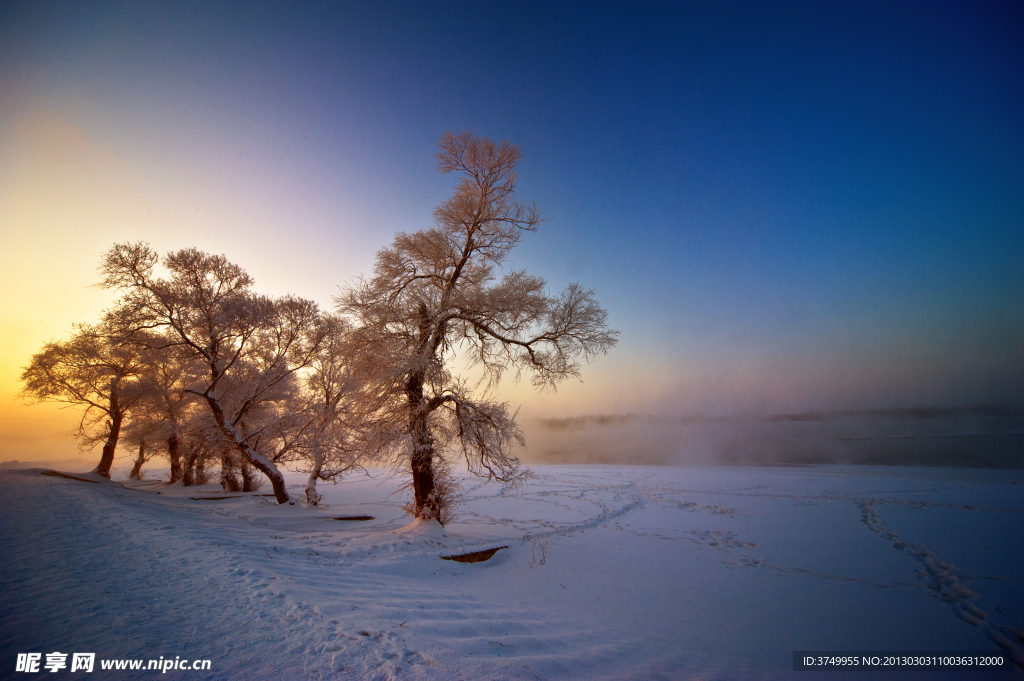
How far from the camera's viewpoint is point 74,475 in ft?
52.6

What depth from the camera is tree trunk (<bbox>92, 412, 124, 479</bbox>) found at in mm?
17750

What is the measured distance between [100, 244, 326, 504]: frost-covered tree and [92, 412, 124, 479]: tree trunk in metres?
5.93

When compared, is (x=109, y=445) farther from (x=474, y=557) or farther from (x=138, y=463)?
(x=474, y=557)

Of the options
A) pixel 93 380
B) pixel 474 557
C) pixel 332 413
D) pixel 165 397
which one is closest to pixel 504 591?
pixel 474 557

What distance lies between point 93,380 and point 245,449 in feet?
35.6

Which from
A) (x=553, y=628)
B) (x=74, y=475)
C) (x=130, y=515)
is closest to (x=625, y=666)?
(x=553, y=628)

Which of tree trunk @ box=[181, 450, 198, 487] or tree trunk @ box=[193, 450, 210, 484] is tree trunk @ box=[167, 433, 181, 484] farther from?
tree trunk @ box=[193, 450, 210, 484]

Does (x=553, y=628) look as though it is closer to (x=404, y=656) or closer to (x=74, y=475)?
(x=404, y=656)

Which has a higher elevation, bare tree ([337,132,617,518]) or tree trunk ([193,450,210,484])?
bare tree ([337,132,617,518])

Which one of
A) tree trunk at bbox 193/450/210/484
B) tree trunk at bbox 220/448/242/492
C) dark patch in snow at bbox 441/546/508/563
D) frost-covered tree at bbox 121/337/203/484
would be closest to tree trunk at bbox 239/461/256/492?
tree trunk at bbox 220/448/242/492

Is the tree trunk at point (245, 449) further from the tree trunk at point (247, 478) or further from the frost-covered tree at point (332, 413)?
the tree trunk at point (247, 478)

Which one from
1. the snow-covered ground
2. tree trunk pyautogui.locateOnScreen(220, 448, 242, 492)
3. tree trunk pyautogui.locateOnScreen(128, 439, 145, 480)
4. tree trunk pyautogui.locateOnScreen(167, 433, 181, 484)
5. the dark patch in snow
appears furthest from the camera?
tree trunk pyautogui.locateOnScreen(128, 439, 145, 480)

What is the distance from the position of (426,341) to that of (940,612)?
32.5 ft

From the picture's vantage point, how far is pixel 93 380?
687 inches
